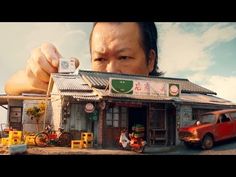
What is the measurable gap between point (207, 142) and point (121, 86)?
2747 mm

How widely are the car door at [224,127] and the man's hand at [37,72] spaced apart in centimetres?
425

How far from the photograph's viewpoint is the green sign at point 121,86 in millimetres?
10766

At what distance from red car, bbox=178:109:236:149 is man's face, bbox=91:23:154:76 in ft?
7.00

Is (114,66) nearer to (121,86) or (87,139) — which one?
(121,86)

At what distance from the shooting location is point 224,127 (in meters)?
11.2

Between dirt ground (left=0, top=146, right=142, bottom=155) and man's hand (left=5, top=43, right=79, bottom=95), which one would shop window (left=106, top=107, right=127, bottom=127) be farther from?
man's hand (left=5, top=43, right=79, bottom=95)

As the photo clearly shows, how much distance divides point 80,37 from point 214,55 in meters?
3.74

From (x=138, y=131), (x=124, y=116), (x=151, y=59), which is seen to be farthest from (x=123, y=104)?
(x=151, y=59)

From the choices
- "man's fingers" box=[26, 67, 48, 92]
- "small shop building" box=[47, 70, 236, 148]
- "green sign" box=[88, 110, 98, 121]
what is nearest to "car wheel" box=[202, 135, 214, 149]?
"small shop building" box=[47, 70, 236, 148]

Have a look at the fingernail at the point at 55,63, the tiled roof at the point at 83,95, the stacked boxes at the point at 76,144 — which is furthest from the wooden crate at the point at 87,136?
the fingernail at the point at 55,63

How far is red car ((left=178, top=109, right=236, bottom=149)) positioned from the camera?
1099 cm

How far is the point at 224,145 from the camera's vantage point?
1109 centimetres

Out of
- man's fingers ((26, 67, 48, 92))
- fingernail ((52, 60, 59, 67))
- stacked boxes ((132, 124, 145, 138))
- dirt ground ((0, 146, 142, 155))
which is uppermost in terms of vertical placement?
fingernail ((52, 60, 59, 67))

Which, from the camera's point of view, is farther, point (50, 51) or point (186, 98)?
point (186, 98)
